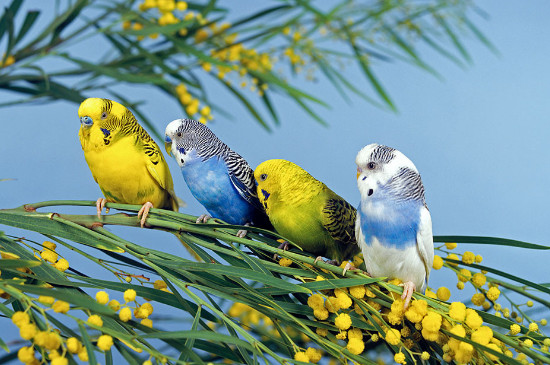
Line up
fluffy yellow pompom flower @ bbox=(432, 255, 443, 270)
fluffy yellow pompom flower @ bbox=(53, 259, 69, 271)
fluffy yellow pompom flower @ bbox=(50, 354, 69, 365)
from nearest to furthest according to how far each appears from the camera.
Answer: fluffy yellow pompom flower @ bbox=(50, 354, 69, 365), fluffy yellow pompom flower @ bbox=(53, 259, 69, 271), fluffy yellow pompom flower @ bbox=(432, 255, 443, 270)

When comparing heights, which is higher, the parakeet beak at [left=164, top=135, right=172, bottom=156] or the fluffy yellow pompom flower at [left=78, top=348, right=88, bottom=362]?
the parakeet beak at [left=164, top=135, right=172, bottom=156]

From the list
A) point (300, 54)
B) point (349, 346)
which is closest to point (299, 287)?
point (349, 346)

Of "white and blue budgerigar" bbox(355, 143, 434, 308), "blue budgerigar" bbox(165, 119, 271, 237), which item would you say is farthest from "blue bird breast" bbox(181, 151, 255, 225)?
"white and blue budgerigar" bbox(355, 143, 434, 308)

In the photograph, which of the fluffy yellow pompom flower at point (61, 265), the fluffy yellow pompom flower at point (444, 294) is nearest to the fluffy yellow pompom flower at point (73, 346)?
the fluffy yellow pompom flower at point (61, 265)

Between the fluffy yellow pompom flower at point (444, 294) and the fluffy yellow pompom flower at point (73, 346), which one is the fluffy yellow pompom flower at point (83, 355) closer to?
the fluffy yellow pompom flower at point (73, 346)

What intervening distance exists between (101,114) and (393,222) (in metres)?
0.51

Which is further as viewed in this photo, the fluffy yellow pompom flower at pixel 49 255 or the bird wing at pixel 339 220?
the bird wing at pixel 339 220

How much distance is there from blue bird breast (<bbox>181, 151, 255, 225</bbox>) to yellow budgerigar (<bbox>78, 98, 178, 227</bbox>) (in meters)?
0.07

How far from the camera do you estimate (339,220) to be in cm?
93

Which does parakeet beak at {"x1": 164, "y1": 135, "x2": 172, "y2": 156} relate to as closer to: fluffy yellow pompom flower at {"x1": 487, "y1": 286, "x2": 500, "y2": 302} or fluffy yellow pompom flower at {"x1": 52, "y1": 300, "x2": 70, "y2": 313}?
fluffy yellow pompom flower at {"x1": 52, "y1": 300, "x2": 70, "y2": 313}

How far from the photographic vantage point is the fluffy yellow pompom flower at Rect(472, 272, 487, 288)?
0.88 m

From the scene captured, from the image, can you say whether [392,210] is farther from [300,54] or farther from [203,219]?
[300,54]

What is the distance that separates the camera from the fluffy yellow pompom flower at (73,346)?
628 mm

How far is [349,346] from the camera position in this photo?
73 cm
